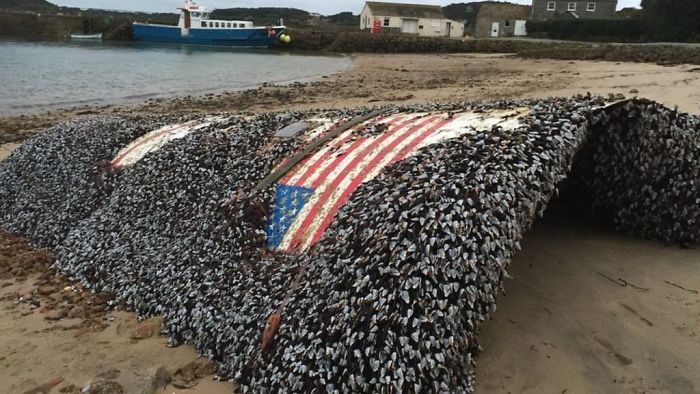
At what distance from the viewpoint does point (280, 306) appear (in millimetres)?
3828

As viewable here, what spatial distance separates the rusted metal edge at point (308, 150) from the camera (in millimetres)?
5170

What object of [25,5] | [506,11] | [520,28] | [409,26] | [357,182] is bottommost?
[357,182]

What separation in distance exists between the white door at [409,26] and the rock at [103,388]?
229 ft

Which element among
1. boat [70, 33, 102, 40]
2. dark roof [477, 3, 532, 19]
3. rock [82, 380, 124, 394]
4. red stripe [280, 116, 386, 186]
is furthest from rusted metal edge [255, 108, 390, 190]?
boat [70, 33, 102, 40]

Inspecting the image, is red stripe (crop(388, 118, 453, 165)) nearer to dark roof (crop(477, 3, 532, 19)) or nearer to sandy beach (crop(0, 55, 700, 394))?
sandy beach (crop(0, 55, 700, 394))

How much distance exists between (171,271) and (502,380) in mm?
3164

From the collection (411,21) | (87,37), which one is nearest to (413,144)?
(411,21)

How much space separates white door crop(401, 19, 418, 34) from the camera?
225 ft

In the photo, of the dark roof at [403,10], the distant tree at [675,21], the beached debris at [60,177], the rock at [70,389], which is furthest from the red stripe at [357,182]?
the dark roof at [403,10]

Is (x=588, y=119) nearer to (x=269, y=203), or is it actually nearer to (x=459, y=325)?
(x=459, y=325)

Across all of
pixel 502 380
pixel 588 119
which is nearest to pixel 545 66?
pixel 588 119

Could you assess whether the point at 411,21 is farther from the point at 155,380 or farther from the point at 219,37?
the point at 155,380

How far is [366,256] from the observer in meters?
3.59

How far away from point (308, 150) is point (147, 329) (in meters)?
2.34
